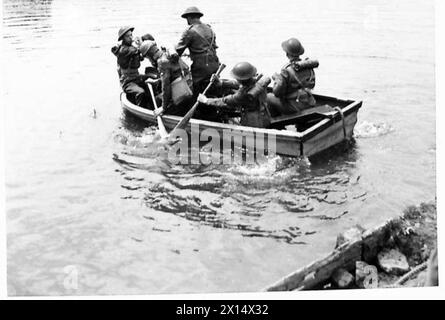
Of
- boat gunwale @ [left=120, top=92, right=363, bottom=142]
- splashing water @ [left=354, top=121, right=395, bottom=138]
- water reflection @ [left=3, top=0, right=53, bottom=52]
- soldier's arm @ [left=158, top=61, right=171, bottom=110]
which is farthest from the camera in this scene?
water reflection @ [left=3, top=0, right=53, bottom=52]

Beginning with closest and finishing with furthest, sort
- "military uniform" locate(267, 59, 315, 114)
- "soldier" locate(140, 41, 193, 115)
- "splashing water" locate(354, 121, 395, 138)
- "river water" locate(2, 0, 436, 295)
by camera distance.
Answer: "river water" locate(2, 0, 436, 295), "military uniform" locate(267, 59, 315, 114), "soldier" locate(140, 41, 193, 115), "splashing water" locate(354, 121, 395, 138)

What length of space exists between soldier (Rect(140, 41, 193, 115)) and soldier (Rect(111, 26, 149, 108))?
2.93ft

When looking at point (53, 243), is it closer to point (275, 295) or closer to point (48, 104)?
point (275, 295)

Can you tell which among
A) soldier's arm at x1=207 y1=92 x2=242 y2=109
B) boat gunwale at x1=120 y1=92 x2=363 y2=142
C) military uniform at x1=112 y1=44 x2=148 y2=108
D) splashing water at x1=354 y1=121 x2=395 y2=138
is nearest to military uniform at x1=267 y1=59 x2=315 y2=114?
boat gunwale at x1=120 y1=92 x2=363 y2=142

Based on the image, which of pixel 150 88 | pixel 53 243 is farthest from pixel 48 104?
pixel 53 243

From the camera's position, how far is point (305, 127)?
30.8ft

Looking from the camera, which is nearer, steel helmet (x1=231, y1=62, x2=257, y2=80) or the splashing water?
steel helmet (x1=231, y1=62, x2=257, y2=80)

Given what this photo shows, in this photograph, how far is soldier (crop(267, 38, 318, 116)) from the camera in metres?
8.67

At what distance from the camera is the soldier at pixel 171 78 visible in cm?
948

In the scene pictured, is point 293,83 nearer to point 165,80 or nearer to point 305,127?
point 305,127

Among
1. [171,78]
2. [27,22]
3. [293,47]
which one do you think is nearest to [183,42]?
[171,78]

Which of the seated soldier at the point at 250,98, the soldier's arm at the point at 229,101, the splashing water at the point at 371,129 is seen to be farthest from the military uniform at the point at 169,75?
the splashing water at the point at 371,129

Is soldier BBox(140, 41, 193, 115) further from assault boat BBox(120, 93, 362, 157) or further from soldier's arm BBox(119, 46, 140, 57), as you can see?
soldier's arm BBox(119, 46, 140, 57)

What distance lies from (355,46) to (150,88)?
899cm
